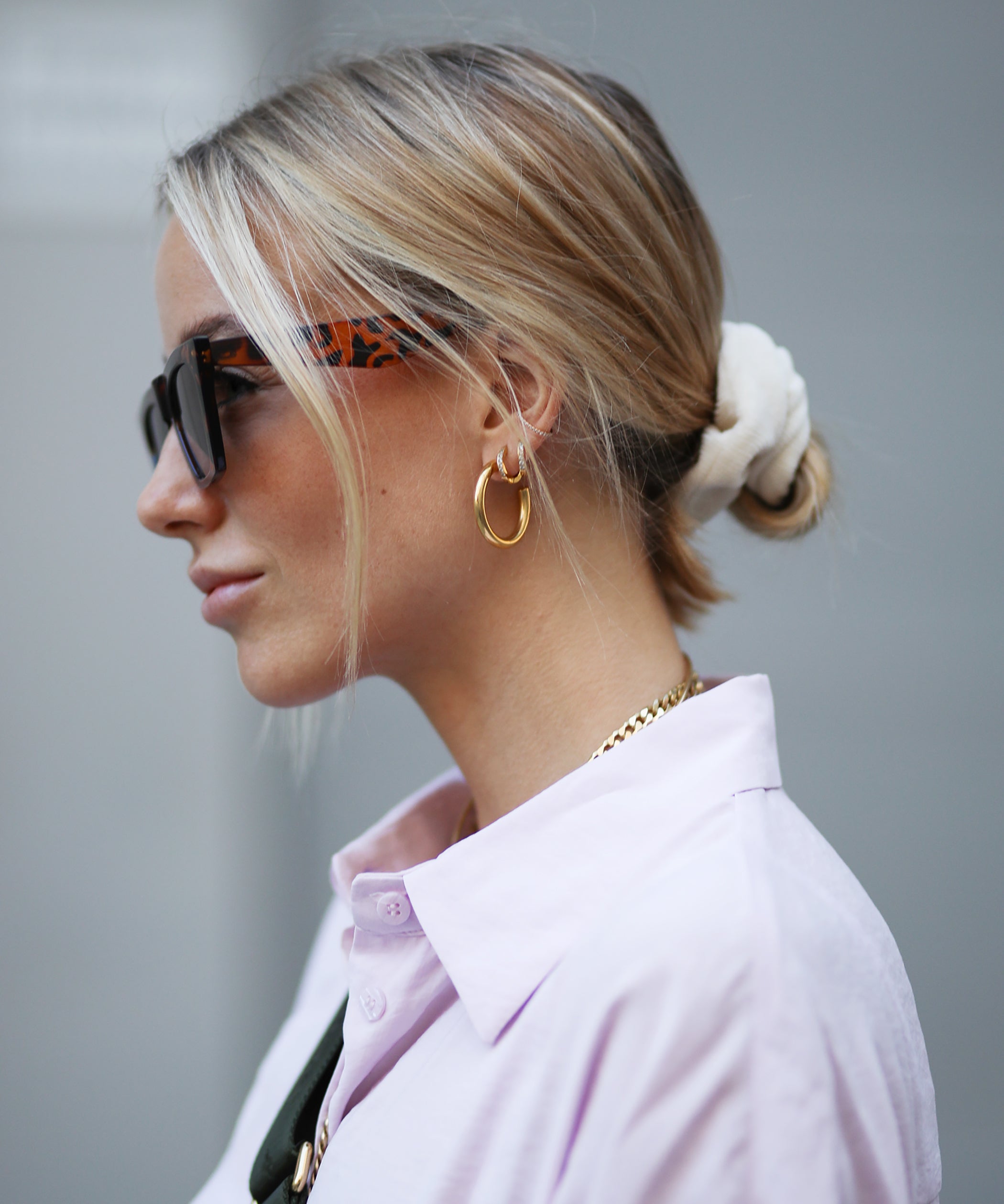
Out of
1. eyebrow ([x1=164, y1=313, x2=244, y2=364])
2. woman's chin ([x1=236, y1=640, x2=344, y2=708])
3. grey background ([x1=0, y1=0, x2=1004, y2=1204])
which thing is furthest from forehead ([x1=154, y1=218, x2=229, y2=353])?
grey background ([x1=0, y1=0, x2=1004, y2=1204])

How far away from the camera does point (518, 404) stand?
1.11m

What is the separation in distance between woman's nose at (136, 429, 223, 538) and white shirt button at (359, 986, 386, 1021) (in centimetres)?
62

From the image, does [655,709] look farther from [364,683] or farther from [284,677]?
[364,683]

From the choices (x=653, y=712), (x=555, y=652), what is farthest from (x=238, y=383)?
(x=653, y=712)

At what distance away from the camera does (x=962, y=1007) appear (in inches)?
88.3

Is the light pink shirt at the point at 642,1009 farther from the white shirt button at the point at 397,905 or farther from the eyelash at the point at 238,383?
the eyelash at the point at 238,383

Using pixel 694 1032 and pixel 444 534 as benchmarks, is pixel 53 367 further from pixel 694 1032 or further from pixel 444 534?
pixel 694 1032

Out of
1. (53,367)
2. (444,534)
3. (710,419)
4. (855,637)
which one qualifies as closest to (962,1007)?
(855,637)

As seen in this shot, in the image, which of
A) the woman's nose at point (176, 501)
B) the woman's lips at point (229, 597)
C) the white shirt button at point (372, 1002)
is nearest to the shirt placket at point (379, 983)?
the white shirt button at point (372, 1002)

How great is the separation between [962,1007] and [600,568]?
183cm

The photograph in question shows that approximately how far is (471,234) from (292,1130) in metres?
1.11

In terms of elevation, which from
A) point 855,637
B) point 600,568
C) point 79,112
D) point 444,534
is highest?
point 79,112

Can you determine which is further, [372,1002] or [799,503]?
[799,503]

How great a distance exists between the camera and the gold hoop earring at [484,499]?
1.06 m
